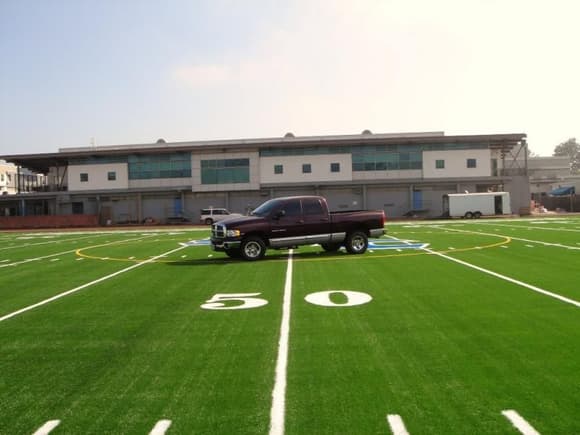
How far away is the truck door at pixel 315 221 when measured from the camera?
16.9 metres

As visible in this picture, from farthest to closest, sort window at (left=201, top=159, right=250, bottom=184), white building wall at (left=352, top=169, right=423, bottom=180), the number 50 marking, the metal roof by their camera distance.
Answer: window at (left=201, top=159, right=250, bottom=184) < white building wall at (left=352, top=169, right=423, bottom=180) < the metal roof < the number 50 marking

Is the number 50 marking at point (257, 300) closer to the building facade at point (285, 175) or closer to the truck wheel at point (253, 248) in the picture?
the truck wheel at point (253, 248)

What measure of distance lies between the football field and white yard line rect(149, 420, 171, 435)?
2 centimetres

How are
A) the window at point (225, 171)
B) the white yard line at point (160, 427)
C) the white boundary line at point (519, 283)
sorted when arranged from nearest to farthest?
1. the white yard line at point (160, 427)
2. the white boundary line at point (519, 283)
3. the window at point (225, 171)

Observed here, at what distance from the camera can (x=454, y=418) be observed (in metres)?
4.35

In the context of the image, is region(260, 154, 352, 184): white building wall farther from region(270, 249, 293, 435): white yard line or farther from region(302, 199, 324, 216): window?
region(270, 249, 293, 435): white yard line

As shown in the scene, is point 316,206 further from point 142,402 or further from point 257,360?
point 142,402

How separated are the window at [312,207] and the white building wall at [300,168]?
4148 cm

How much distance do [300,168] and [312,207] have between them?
42030mm

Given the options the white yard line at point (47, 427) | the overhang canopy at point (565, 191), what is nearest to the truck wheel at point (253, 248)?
the white yard line at point (47, 427)

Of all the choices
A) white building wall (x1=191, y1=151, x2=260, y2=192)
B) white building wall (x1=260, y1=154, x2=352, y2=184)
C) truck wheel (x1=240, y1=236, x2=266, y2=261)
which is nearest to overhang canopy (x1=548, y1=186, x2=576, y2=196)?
white building wall (x1=260, y1=154, x2=352, y2=184)

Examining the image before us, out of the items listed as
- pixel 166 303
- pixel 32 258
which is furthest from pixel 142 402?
pixel 32 258

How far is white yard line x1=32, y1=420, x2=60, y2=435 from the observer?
429cm

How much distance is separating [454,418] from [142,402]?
275 cm
